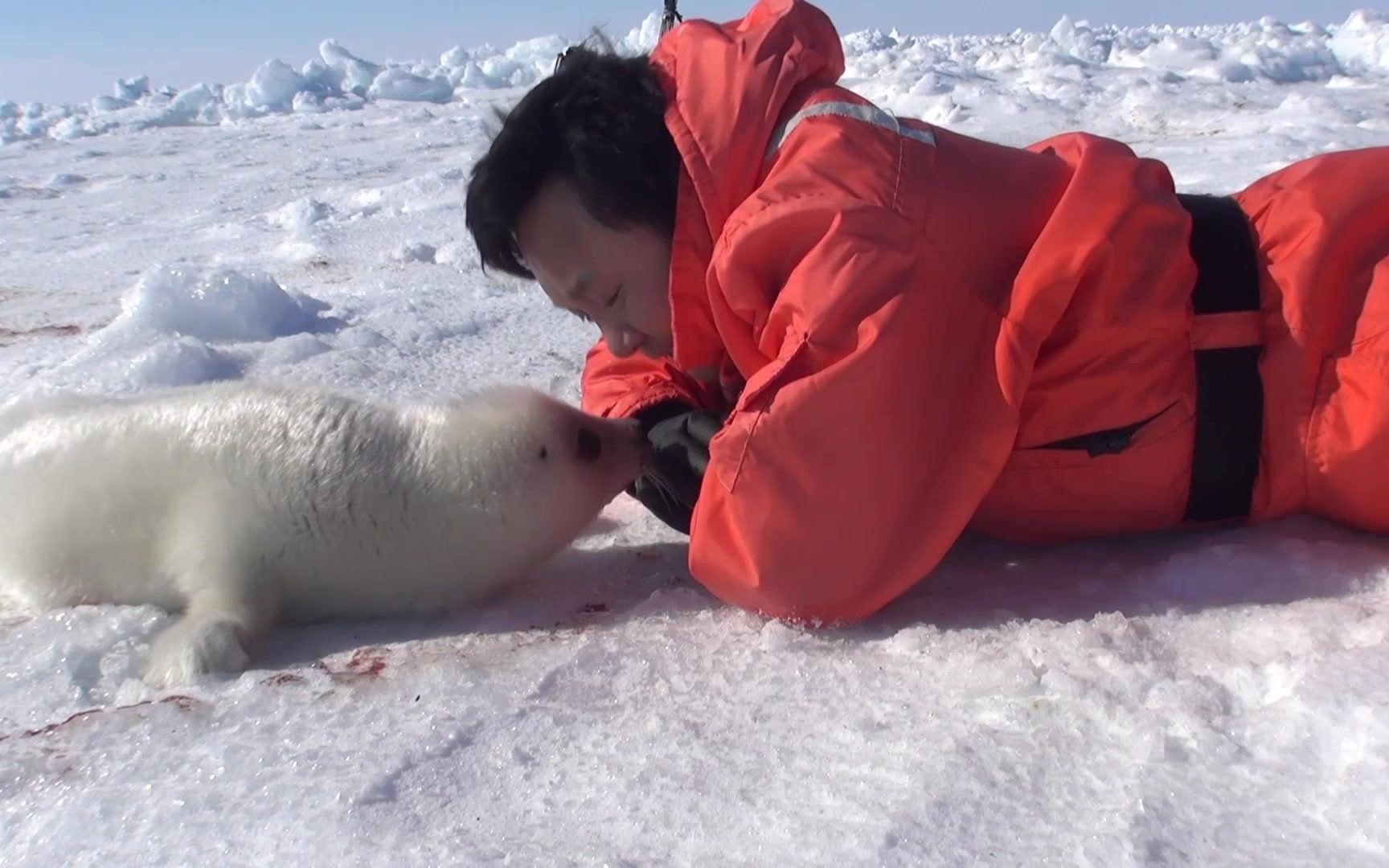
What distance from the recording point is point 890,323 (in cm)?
136

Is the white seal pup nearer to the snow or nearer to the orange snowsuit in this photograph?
the snow

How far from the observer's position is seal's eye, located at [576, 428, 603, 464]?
1.88 meters

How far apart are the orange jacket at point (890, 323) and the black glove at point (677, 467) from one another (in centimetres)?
20

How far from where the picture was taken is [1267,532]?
159 cm

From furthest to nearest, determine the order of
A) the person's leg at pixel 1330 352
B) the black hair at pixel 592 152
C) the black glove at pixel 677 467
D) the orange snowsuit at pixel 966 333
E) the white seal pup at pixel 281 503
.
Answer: the black glove at pixel 677 467
the white seal pup at pixel 281 503
the black hair at pixel 592 152
the person's leg at pixel 1330 352
the orange snowsuit at pixel 966 333

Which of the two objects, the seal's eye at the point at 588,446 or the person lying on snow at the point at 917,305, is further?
the seal's eye at the point at 588,446

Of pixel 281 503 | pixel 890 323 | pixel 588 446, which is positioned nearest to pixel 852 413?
pixel 890 323

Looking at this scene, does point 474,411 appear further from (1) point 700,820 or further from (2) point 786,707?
(1) point 700,820

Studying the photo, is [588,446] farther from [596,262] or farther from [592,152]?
[592,152]

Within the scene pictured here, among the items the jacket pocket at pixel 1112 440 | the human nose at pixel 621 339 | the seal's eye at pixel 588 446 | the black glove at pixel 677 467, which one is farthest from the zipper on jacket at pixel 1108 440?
the seal's eye at pixel 588 446

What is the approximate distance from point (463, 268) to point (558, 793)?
299 cm

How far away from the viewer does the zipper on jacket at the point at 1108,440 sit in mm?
1545

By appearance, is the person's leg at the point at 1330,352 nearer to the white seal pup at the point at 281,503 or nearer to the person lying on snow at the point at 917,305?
the person lying on snow at the point at 917,305

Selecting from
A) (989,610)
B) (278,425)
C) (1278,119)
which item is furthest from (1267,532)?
(1278,119)
